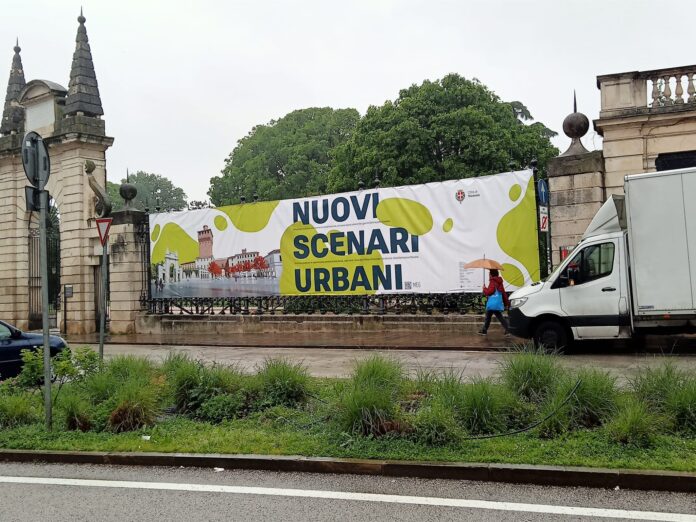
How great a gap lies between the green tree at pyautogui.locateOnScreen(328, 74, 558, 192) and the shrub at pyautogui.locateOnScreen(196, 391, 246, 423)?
1009 inches

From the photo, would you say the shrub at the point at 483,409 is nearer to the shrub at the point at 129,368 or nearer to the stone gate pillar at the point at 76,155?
the shrub at the point at 129,368

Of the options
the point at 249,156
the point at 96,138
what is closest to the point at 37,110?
the point at 96,138

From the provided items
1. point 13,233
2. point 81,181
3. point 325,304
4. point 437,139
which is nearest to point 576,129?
point 325,304

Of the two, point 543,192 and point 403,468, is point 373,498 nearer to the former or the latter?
point 403,468

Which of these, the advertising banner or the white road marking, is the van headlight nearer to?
the advertising banner

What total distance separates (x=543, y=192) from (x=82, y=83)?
16095mm

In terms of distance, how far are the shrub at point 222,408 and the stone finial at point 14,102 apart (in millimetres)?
21237

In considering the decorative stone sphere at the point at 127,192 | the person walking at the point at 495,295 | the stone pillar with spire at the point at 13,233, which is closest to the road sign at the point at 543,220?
the person walking at the point at 495,295

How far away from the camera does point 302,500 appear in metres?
4.98

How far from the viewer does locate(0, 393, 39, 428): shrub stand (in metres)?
7.54

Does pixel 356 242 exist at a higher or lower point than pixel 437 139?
lower

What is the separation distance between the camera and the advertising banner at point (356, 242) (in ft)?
52.0

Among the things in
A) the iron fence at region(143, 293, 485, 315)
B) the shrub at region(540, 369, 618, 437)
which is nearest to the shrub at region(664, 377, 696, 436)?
the shrub at region(540, 369, 618, 437)

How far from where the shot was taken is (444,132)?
1300 inches
